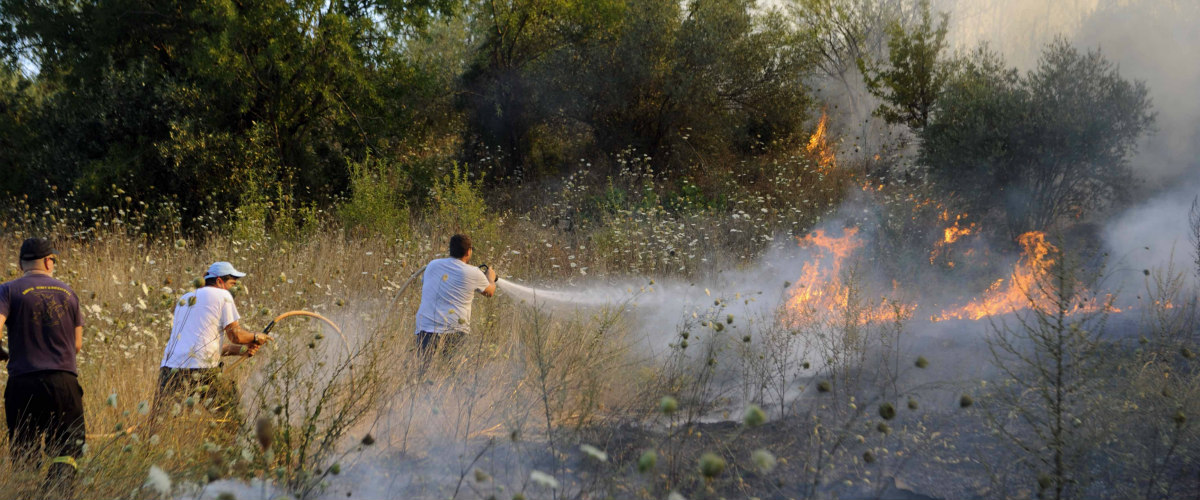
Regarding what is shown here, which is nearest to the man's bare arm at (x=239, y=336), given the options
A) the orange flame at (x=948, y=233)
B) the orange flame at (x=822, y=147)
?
the orange flame at (x=948, y=233)

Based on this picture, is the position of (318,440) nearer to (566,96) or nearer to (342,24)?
(342,24)

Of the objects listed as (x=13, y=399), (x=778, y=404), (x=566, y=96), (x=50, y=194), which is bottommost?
(x=13, y=399)

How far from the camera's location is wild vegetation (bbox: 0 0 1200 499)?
4855 millimetres

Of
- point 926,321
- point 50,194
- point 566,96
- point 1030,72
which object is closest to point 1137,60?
point 1030,72

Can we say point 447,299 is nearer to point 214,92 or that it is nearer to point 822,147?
point 214,92

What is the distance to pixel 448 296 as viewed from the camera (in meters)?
6.89

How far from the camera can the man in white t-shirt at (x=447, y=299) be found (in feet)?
22.3

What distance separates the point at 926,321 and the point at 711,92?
28.6ft

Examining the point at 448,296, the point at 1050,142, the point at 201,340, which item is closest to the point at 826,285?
the point at 1050,142

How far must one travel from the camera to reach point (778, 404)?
670 centimetres

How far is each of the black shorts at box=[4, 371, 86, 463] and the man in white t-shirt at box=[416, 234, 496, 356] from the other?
8.50 ft

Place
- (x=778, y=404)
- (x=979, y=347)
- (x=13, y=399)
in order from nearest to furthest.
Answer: (x=13, y=399), (x=778, y=404), (x=979, y=347)

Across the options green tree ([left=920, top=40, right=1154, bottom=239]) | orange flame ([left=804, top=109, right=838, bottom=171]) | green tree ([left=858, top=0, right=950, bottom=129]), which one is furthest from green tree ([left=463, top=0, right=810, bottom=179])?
green tree ([left=920, top=40, right=1154, bottom=239])

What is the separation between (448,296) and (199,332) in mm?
2109
